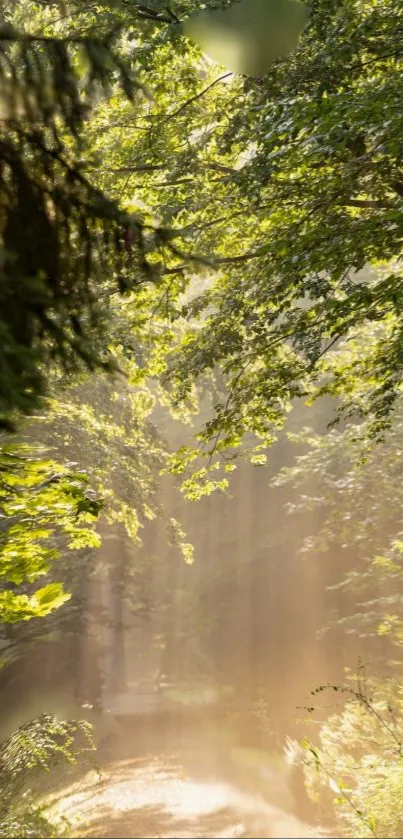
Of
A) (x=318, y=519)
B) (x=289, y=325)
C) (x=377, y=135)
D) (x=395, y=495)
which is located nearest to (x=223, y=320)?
(x=289, y=325)

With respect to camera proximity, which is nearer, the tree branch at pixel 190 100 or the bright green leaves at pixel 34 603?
the bright green leaves at pixel 34 603

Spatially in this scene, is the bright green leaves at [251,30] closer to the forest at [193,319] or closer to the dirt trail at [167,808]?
the forest at [193,319]

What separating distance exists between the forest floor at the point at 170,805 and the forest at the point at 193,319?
0.23ft

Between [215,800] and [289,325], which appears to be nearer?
[289,325]

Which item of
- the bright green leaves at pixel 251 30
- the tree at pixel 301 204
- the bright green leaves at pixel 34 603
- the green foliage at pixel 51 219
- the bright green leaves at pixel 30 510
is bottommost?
the bright green leaves at pixel 34 603

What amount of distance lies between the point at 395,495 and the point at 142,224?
13691 mm

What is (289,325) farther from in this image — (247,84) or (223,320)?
(247,84)

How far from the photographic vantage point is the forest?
3447 mm

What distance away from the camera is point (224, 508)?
30.9 metres

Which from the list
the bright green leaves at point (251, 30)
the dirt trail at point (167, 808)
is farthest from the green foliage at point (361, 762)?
the bright green leaves at point (251, 30)

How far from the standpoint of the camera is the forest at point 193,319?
3447 millimetres

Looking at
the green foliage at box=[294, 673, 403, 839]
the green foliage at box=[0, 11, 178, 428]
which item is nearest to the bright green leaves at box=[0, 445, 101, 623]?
the green foliage at box=[0, 11, 178, 428]

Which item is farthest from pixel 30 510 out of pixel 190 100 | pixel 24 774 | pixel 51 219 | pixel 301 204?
pixel 24 774

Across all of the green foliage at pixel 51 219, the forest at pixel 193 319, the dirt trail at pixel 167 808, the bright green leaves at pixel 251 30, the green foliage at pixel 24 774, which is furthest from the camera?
the dirt trail at pixel 167 808
